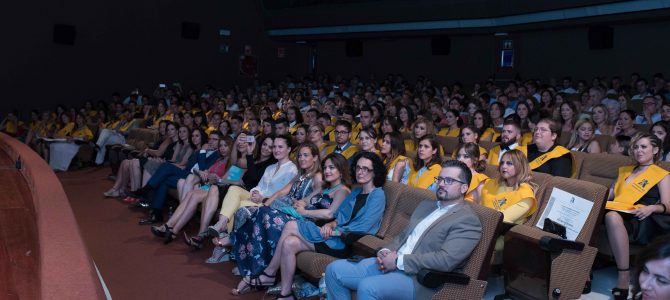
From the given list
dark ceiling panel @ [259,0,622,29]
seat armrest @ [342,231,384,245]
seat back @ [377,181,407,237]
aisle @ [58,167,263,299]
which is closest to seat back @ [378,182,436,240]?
seat back @ [377,181,407,237]

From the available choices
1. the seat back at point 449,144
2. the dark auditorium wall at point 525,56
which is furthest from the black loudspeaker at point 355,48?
the seat back at point 449,144

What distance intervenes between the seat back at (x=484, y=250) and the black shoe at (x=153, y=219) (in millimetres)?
3918

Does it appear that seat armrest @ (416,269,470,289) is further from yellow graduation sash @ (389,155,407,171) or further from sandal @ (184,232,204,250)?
sandal @ (184,232,204,250)

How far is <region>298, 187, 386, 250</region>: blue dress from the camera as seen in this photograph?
12.9ft

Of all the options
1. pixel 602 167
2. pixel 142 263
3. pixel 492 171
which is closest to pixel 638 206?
pixel 602 167

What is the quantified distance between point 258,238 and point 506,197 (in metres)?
1.60

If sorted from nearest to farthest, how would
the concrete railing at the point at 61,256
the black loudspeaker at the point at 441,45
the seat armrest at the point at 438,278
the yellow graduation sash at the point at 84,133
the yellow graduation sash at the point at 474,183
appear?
the concrete railing at the point at 61,256 < the seat armrest at the point at 438,278 < the yellow graduation sash at the point at 474,183 < the yellow graduation sash at the point at 84,133 < the black loudspeaker at the point at 441,45

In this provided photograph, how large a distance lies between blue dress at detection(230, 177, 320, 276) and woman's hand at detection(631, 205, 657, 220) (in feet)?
6.25

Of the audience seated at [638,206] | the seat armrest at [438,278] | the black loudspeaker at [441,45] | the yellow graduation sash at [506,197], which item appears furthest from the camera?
the black loudspeaker at [441,45]

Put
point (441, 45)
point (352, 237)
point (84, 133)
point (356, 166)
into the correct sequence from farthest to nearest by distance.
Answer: point (441, 45) → point (84, 133) → point (356, 166) → point (352, 237)

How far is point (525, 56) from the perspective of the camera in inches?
493

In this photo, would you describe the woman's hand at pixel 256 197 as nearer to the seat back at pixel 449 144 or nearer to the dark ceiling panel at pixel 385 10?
the seat back at pixel 449 144

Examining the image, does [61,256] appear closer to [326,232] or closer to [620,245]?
[326,232]

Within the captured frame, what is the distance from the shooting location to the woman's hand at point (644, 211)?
12.3 feet
